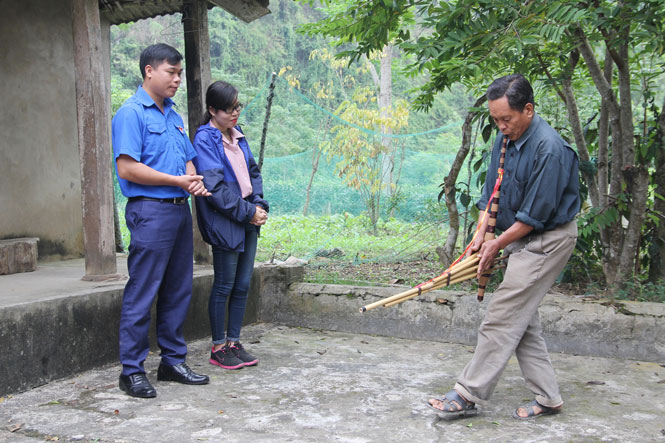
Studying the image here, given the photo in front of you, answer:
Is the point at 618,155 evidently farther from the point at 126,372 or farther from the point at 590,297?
the point at 126,372

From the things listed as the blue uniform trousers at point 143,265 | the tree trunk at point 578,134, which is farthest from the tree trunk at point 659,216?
the blue uniform trousers at point 143,265

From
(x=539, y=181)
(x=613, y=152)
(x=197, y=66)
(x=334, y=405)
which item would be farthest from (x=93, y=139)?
(x=613, y=152)

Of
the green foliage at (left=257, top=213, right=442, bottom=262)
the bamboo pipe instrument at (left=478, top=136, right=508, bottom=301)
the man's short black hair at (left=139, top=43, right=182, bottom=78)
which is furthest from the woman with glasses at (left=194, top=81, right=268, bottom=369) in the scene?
the green foliage at (left=257, top=213, right=442, bottom=262)

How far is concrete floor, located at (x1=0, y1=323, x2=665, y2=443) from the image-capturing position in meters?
2.93

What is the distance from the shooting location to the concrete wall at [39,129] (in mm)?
5680

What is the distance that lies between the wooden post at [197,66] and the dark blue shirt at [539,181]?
3.04 metres

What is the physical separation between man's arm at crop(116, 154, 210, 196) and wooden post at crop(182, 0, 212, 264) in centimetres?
195

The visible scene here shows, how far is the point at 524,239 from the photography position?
10.5ft

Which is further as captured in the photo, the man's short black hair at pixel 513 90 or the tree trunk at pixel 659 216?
the tree trunk at pixel 659 216

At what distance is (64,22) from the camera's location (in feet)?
20.3

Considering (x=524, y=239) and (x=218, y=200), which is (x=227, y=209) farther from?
(x=524, y=239)

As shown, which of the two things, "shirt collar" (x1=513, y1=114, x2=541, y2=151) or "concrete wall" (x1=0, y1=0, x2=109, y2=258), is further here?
"concrete wall" (x1=0, y1=0, x2=109, y2=258)

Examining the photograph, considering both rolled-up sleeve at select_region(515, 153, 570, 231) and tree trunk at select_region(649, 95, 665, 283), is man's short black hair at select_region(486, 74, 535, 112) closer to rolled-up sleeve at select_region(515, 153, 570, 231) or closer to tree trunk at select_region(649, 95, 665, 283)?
rolled-up sleeve at select_region(515, 153, 570, 231)

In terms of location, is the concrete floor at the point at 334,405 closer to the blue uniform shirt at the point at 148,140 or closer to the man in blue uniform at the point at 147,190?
the man in blue uniform at the point at 147,190
